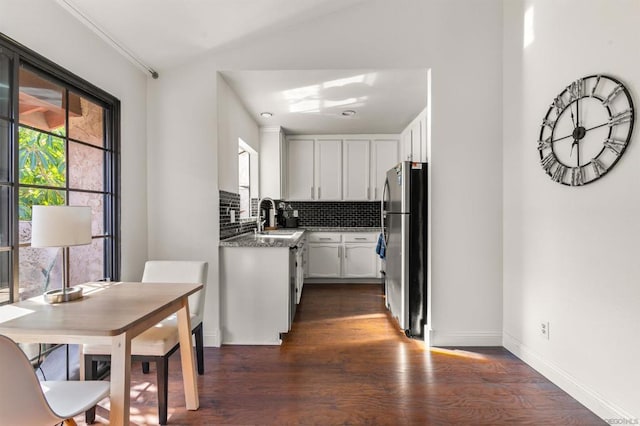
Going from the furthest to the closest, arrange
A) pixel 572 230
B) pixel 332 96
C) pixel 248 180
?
1. pixel 248 180
2. pixel 332 96
3. pixel 572 230

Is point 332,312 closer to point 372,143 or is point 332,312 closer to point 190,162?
point 190,162

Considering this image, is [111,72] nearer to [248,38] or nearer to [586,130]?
[248,38]

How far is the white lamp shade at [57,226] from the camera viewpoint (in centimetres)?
140

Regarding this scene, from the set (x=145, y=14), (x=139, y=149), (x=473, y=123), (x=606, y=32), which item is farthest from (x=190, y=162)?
(x=606, y=32)

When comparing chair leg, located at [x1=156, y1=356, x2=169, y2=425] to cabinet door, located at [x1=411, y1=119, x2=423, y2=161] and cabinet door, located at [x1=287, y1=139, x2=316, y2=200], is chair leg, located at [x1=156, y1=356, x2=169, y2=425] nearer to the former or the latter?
cabinet door, located at [x1=411, y1=119, x2=423, y2=161]

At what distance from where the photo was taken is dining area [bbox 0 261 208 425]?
939mm

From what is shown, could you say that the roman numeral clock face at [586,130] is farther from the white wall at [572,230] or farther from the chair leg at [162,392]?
the chair leg at [162,392]

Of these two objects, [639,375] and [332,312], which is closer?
[639,375]

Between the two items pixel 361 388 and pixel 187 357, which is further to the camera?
pixel 361 388

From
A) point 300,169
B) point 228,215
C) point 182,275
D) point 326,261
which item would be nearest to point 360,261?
point 326,261

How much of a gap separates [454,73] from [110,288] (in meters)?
2.91

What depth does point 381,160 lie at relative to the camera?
15.9ft

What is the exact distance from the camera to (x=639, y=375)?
1.52 m

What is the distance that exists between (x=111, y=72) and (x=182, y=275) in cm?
155
